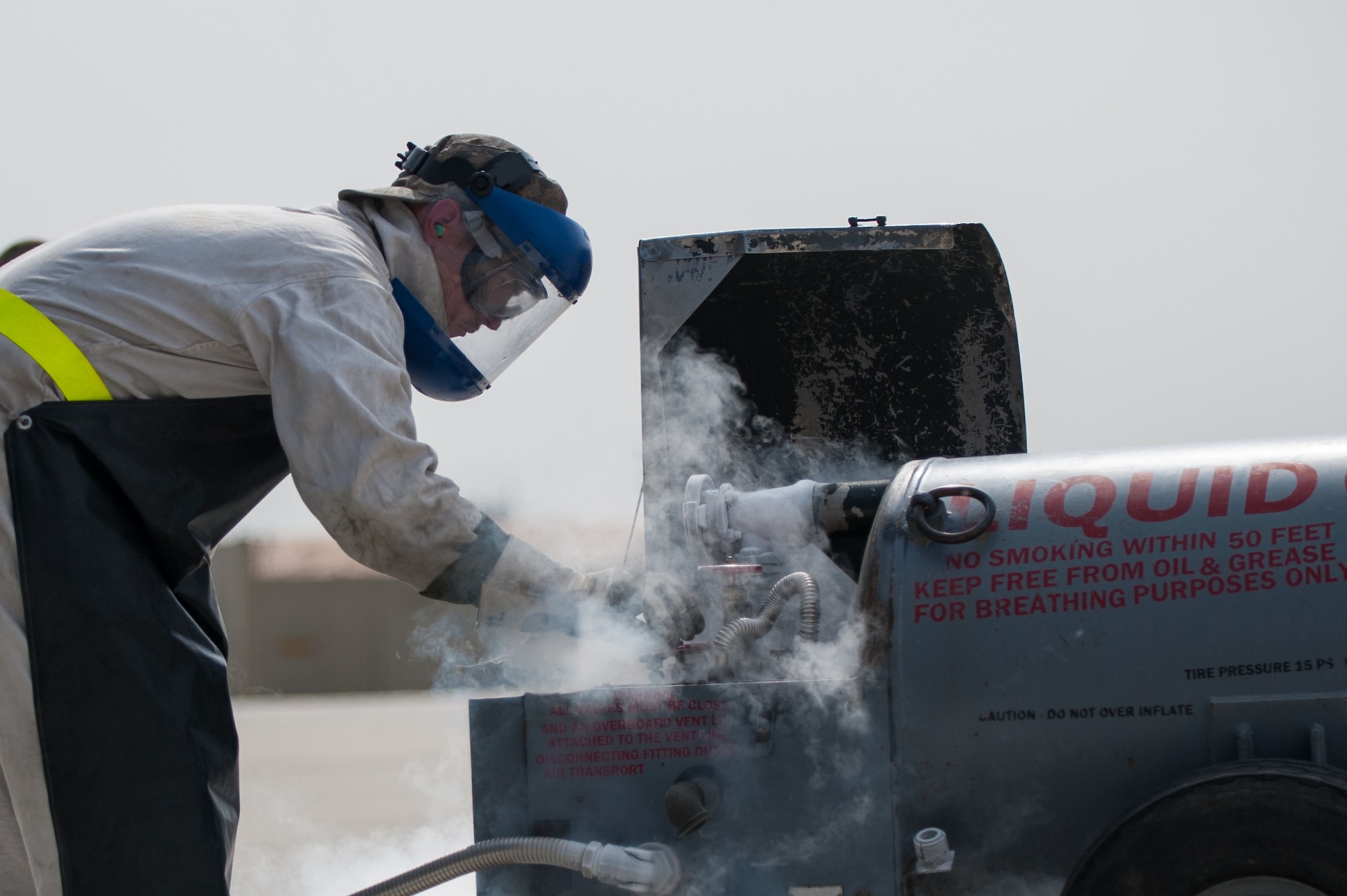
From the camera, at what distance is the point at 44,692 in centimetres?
190

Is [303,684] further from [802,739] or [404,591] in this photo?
[802,739]

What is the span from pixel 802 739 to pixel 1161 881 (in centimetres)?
63

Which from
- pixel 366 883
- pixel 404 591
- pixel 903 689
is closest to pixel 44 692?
pixel 903 689

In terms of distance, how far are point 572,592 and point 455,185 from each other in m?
0.95

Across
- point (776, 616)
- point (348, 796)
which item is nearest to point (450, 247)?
point (776, 616)

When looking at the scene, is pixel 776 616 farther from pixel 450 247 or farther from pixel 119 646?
pixel 119 646


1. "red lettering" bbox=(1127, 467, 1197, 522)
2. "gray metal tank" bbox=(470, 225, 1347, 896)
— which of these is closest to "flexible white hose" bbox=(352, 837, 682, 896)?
"gray metal tank" bbox=(470, 225, 1347, 896)

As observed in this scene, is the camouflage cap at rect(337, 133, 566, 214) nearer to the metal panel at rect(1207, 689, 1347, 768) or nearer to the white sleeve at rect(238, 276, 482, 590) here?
the white sleeve at rect(238, 276, 482, 590)

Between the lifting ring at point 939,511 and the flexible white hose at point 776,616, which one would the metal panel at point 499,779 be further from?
Answer: the lifting ring at point 939,511

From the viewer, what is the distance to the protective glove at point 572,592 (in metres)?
2.07

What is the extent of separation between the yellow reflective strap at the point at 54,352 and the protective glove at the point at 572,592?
74 centimetres

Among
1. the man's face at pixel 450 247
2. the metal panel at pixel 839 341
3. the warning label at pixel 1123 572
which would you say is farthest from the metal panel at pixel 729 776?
the metal panel at pixel 839 341

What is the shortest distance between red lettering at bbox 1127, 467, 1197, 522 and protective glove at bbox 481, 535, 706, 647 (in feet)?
2.71

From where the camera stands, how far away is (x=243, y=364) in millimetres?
2086
